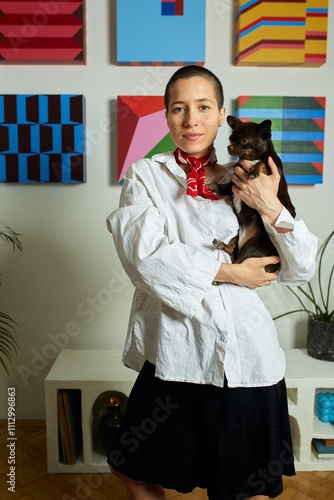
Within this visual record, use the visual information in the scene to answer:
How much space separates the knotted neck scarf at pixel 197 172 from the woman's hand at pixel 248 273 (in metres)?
0.22

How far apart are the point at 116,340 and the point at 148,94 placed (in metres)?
1.43

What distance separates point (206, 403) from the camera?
119cm

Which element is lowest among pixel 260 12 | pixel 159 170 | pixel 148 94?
pixel 159 170

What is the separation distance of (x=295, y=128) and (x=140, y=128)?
864 mm

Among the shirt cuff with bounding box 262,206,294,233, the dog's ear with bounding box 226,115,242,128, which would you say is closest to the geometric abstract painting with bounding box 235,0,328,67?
the dog's ear with bounding box 226,115,242,128

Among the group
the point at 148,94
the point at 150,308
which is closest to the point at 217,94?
the point at 150,308

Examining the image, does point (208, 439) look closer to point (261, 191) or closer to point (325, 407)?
point (261, 191)

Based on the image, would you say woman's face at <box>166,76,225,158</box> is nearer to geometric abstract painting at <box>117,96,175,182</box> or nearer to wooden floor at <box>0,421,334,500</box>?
geometric abstract painting at <box>117,96,175,182</box>

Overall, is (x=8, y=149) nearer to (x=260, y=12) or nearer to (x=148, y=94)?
(x=148, y=94)

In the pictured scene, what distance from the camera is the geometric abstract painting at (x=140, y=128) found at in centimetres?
230

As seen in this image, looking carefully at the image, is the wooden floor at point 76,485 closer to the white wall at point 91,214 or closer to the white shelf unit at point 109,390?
the white shelf unit at point 109,390

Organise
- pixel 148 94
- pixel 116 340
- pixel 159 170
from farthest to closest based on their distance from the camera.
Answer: pixel 116 340, pixel 148 94, pixel 159 170

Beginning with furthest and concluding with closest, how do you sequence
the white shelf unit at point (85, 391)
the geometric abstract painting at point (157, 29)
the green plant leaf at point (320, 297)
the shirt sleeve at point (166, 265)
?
the green plant leaf at point (320, 297), the geometric abstract painting at point (157, 29), the white shelf unit at point (85, 391), the shirt sleeve at point (166, 265)

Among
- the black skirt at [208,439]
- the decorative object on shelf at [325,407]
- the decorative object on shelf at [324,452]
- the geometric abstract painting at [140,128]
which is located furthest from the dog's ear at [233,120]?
the decorative object on shelf at [324,452]
